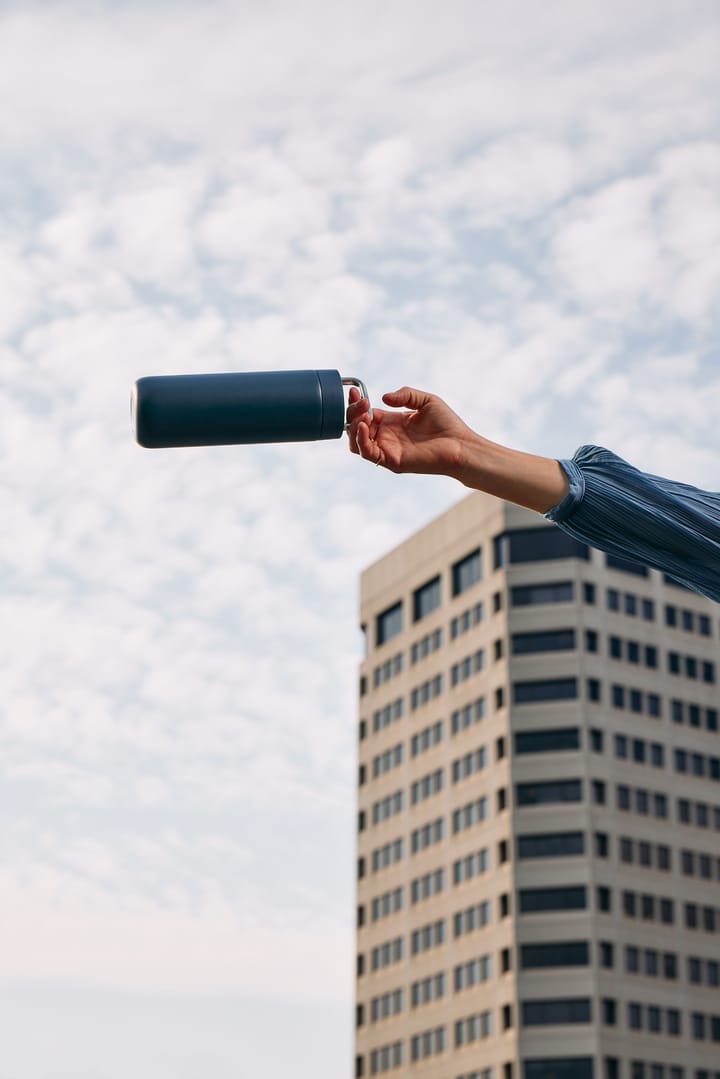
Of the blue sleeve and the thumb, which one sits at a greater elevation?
the thumb

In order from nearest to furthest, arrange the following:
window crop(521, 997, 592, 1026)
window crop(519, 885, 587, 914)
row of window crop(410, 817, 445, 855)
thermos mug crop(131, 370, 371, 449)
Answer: thermos mug crop(131, 370, 371, 449) → window crop(521, 997, 592, 1026) → window crop(519, 885, 587, 914) → row of window crop(410, 817, 445, 855)

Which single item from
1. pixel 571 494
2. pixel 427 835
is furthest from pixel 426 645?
pixel 571 494

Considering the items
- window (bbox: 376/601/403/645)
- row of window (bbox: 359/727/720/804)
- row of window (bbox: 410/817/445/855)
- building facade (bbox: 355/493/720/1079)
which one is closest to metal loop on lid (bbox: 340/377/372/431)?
building facade (bbox: 355/493/720/1079)

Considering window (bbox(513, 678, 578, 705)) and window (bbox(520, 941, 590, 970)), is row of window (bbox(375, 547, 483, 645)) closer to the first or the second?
window (bbox(513, 678, 578, 705))

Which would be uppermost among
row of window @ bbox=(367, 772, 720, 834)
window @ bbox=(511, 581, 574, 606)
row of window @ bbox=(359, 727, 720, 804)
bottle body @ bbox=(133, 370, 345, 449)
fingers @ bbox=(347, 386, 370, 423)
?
window @ bbox=(511, 581, 574, 606)

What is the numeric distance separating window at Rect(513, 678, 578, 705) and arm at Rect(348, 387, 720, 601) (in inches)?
4485

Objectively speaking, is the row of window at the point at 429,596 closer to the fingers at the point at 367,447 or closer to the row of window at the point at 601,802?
the row of window at the point at 601,802

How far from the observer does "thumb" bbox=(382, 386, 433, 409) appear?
17.5 feet

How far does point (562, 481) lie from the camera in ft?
17.2

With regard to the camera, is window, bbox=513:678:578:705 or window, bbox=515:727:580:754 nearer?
window, bbox=515:727:580:754

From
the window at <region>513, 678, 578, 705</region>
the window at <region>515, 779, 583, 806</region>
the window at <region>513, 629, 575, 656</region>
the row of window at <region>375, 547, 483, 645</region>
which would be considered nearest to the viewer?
the window at <region>515, 779, 583, 806</region>

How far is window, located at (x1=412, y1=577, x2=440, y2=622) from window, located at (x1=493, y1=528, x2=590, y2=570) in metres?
9.46

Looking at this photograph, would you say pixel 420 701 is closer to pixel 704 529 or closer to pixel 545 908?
pixel 545 908

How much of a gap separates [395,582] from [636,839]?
112ft
